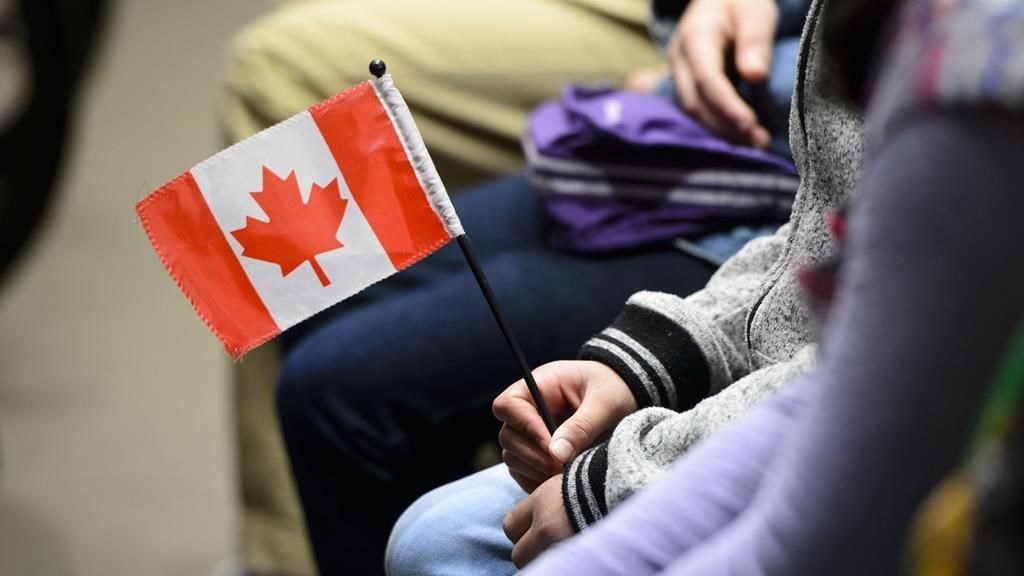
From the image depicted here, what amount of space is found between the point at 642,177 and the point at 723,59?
0.11 metres

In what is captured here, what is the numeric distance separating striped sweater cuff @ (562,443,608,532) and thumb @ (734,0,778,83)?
42 cm

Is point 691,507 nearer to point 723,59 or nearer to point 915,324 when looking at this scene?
point 915,324

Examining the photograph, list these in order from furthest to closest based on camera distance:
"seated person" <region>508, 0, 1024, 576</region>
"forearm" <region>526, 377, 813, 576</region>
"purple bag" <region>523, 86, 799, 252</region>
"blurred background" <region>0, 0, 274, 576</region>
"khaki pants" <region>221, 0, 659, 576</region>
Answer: "blurred background" <region>0, 0, 274, 576</region>, "khaki pants" <region>221, 0, 659, 576</region>, "purple bag" <region>523, 86, 799, 252</region>, "forearm" <region>526, 377, 813, 576</region>, "seated person" <region>508, 0, 1024, 576</region>

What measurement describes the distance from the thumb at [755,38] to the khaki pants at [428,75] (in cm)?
26

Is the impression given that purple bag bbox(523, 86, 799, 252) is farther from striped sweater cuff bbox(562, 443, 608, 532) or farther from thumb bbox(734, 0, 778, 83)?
striped sweater cuff bbox(562, 443, 608, 532)

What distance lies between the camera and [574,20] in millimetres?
1301

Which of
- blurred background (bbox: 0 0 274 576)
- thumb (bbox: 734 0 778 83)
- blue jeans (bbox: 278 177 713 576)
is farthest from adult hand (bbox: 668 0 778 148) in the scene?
blurred background (bbox: 0 0 274 576)

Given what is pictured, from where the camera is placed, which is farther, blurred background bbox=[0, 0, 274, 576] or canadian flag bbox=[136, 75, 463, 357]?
blurred background bbox=[0, 0, 274, 576]

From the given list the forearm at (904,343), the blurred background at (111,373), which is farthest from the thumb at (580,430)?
the blurred background at (111,373)

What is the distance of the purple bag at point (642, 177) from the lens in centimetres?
98

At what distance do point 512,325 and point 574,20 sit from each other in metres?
0.43

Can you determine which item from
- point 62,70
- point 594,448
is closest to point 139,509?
point 62,70

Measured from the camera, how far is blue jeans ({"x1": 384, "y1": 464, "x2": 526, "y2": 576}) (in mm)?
718

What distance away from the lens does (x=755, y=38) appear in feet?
3.27
